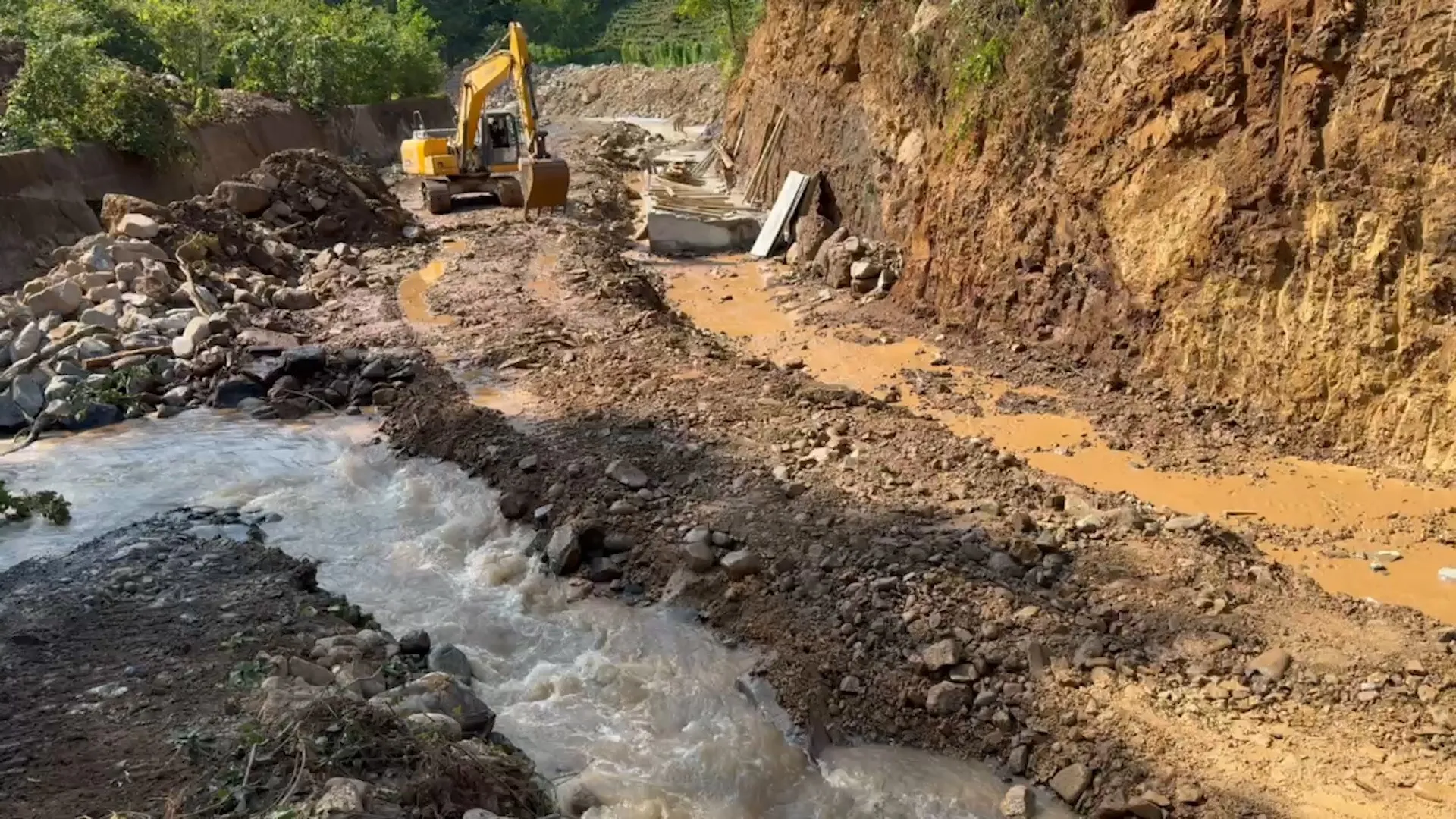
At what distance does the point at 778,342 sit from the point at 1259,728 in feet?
27.8

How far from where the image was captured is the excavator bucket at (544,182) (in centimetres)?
1911

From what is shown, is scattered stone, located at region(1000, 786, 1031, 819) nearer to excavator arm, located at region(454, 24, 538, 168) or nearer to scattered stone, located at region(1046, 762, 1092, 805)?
scattered stone, located at region(1046, 762, 1092, 805)

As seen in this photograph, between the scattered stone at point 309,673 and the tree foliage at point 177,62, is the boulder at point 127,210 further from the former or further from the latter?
the scattered stone at point 309,673

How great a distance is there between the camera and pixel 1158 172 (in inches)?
406

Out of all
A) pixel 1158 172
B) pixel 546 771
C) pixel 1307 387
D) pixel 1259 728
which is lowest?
pixel 546 771

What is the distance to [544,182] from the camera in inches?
757

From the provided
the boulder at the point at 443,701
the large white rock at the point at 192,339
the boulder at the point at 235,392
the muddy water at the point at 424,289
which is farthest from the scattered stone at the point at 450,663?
the muddy water at the point at 424,289

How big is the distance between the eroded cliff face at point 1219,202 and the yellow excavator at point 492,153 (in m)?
7.81

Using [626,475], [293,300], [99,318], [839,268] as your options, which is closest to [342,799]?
[626,475]

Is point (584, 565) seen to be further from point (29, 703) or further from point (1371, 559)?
point (1371, 559)

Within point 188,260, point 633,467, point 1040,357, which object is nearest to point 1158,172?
point 1040,357

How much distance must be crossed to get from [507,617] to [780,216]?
11.9 metres

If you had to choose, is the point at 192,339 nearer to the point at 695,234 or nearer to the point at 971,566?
the point at 695,234

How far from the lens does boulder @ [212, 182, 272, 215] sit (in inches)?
677
